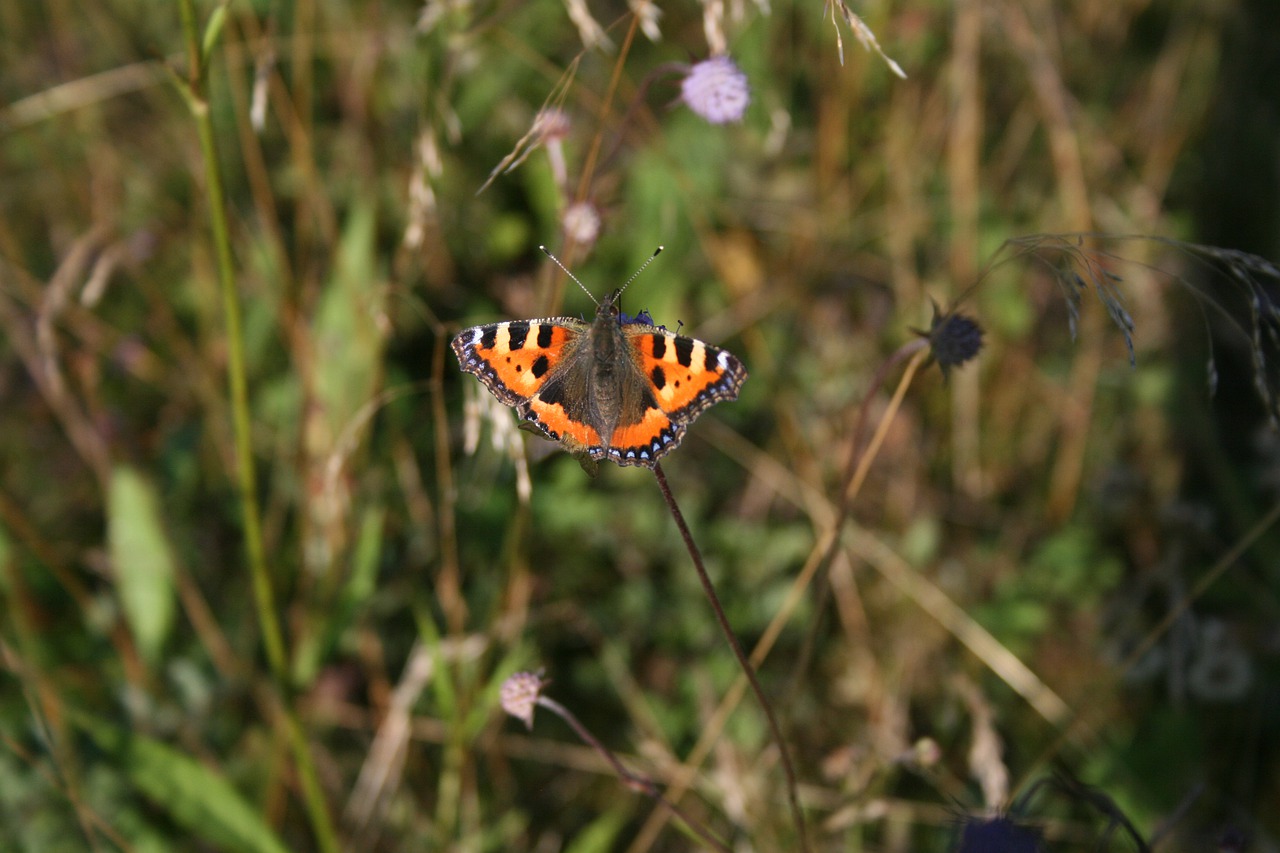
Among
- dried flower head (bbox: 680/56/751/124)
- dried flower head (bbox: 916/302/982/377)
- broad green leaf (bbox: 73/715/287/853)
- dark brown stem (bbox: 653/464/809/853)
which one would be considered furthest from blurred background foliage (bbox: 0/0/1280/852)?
dried flower head (bbox: 916/302/982/377)

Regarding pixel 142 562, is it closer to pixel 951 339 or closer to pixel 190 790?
pixel 190 790

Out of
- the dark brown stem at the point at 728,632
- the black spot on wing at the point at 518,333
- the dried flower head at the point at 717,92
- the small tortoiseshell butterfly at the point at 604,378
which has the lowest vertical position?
the dark brown stem at the point at 728,632

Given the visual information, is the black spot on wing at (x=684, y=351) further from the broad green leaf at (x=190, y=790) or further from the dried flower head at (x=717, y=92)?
the broad green leaf at (x=190, y=790)

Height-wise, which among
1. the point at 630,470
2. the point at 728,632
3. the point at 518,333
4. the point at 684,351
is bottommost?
the point at 728,632

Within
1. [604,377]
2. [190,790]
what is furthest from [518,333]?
[190,790]

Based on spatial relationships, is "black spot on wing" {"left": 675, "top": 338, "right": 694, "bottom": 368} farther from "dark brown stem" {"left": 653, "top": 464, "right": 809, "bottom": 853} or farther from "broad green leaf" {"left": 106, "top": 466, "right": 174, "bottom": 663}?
"broad green leaf" {"left": 106, "top": 466, "right": 174, "bottom": 663}

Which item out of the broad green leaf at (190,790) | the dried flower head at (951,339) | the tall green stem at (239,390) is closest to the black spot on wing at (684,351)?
the dried flower head at (951,339)

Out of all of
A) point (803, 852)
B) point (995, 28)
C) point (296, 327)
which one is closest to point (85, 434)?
point (296, 327)
